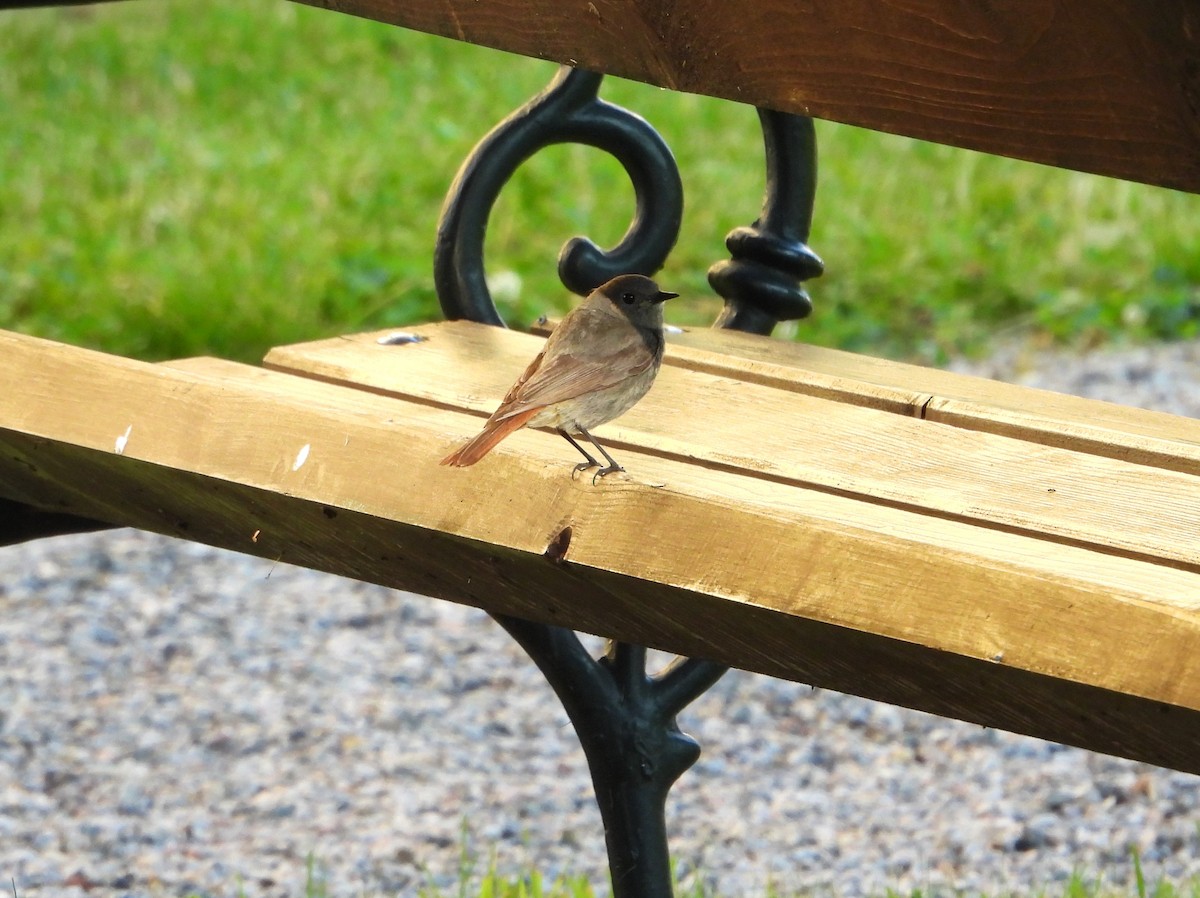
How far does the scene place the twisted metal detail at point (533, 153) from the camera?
2811mm

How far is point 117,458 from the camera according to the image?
1971 mm

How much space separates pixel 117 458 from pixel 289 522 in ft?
0.67

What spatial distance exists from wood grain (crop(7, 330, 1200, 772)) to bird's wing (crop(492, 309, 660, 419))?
2.9 inches

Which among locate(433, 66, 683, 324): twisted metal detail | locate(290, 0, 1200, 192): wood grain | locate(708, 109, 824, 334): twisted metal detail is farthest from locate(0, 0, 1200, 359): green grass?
locate(290, 0, 1200, 192): wood grain

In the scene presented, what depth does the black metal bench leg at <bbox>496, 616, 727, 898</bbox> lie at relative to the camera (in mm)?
2354

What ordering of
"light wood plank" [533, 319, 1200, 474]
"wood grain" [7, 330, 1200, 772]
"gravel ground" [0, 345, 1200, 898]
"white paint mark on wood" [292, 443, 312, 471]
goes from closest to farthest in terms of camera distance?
1. "wood grain" [7, 330, 1200, 772]
2. "white paint mark on wood" [292, 443, 312, 471]
3. "light wood plank" [533, 319, 1200, 474]
4. "gravel ground" [0, 345, 1200, 898]

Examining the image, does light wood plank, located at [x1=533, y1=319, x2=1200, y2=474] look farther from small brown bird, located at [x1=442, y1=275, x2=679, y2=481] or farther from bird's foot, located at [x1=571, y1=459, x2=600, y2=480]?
bird's foot, located at [x1=571, y1=459, x2=600, y2=480]

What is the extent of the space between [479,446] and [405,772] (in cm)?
212

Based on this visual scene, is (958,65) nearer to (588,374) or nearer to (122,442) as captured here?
(588,374)

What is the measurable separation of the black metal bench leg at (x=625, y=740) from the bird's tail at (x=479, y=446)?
540 millimetres

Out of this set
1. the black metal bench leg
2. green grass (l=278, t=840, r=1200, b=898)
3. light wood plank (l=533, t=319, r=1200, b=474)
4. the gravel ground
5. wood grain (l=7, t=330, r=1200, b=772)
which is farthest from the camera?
the gravel ground

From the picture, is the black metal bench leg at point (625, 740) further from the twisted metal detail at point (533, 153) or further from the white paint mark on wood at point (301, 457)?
the twisted metal detail at point (533, 153)

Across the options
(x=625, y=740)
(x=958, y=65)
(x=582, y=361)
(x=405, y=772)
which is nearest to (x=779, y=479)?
(x=582, y=361)

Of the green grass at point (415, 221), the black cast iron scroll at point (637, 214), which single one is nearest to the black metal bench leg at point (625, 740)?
the black cast iron scroll at point (637, 214)
